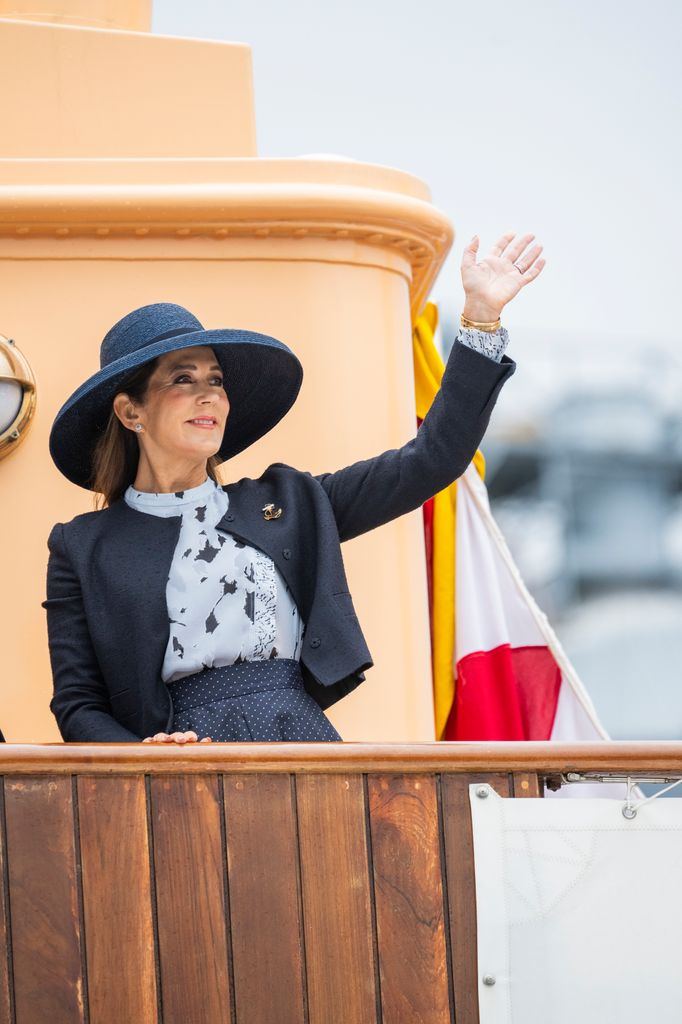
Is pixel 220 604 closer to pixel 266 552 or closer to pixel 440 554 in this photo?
pixel 266 552

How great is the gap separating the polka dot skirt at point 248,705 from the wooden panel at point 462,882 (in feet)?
1.75

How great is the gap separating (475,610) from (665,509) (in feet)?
68.5

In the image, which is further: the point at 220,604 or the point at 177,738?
the point at 220,604

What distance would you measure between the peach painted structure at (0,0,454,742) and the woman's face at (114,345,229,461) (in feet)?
2.03

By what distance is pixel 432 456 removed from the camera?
3.04m

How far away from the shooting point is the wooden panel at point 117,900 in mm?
2422

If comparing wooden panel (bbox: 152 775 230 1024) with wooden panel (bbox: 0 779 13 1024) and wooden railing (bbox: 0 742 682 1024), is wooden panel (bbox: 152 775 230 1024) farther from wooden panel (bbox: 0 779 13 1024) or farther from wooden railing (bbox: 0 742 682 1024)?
wooden panel (bbox: 0 779 13 1024)

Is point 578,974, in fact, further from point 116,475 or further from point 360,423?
point 360,423

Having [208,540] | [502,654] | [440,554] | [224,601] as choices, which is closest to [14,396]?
[208,540]

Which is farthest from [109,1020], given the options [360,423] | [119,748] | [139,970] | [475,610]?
[475,610]

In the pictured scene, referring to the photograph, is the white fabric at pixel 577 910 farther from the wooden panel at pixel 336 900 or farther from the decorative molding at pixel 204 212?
the decorative molding at pixel 204 212

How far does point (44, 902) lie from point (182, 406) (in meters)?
1.09

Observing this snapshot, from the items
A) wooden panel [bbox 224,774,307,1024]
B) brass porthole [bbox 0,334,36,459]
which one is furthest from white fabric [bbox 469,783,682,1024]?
brass porthole [bbox 0,334,36,459]

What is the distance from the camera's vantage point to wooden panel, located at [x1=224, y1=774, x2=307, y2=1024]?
2.43m
